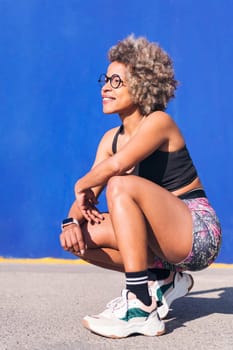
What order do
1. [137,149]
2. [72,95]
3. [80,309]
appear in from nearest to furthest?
[137,149] → [80,309] → [72,95]

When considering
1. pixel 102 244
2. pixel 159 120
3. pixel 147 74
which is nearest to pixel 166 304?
pixel 102 244

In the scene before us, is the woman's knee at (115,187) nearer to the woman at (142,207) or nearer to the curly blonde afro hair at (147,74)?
the woman at (142,207)

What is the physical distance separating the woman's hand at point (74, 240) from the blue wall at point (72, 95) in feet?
5.89

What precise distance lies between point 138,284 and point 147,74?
32.1 inches

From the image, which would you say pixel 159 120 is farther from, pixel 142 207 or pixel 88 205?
pixel 88 205

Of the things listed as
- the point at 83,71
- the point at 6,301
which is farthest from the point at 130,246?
the point at 83,71

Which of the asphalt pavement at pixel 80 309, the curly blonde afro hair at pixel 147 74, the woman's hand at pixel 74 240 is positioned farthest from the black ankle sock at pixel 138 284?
the curly blonde afro hair at pixel 147 74

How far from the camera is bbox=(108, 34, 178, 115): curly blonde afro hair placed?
2.34 metres

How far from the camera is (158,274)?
242 centimetres

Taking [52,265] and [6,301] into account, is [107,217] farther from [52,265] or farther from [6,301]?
[52,265]

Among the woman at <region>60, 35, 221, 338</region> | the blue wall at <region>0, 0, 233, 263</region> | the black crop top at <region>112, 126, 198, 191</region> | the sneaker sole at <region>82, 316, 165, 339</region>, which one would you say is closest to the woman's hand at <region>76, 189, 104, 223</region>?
the woman at <region>60, 35, 221, 338</region>

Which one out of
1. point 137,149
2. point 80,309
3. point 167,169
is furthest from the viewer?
point 80,309

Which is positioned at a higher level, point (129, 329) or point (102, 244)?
point (102, 244)

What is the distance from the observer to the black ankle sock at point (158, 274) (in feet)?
7.91
